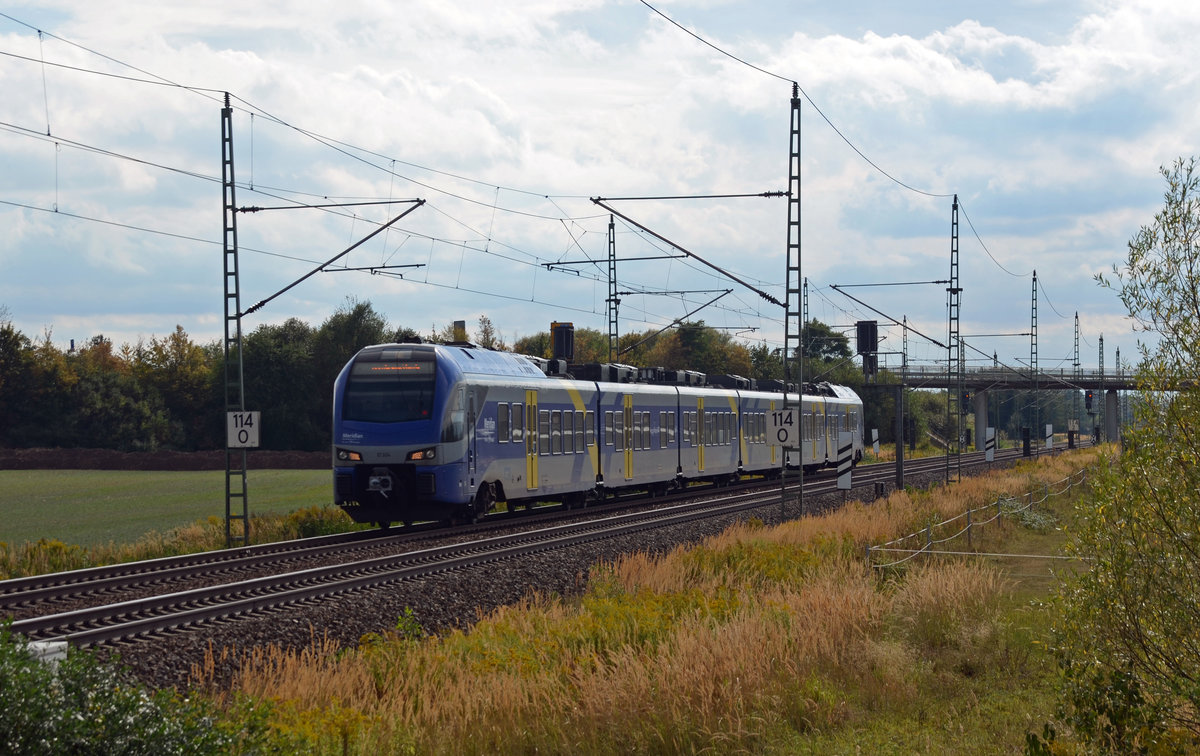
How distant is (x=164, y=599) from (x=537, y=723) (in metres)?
7.61

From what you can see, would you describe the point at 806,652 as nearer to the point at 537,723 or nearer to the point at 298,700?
the point at 537,723

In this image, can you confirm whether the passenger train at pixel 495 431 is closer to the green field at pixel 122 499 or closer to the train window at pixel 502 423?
the train window at pixel 502 423

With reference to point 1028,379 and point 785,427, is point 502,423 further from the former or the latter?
point 1028,379

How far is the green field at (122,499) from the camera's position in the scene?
2922 centimetres

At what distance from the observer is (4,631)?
6.59m

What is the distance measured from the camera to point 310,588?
15.4 metres

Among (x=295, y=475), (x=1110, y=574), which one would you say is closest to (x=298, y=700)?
(x=1110, y=574)

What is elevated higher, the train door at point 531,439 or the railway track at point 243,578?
the train door at point 531,439

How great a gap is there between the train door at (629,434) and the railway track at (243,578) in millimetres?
5855

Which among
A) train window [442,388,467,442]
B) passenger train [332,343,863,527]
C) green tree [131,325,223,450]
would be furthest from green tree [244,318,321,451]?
train window [442,388,467,442]

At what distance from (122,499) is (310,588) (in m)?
27.7

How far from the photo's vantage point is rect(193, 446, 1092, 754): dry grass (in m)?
8.44

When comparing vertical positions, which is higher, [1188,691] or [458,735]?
[1188,691]

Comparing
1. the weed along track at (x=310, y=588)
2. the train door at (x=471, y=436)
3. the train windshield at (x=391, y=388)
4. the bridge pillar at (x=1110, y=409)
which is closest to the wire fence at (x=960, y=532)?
the weed along track at (x=310, y=588)
